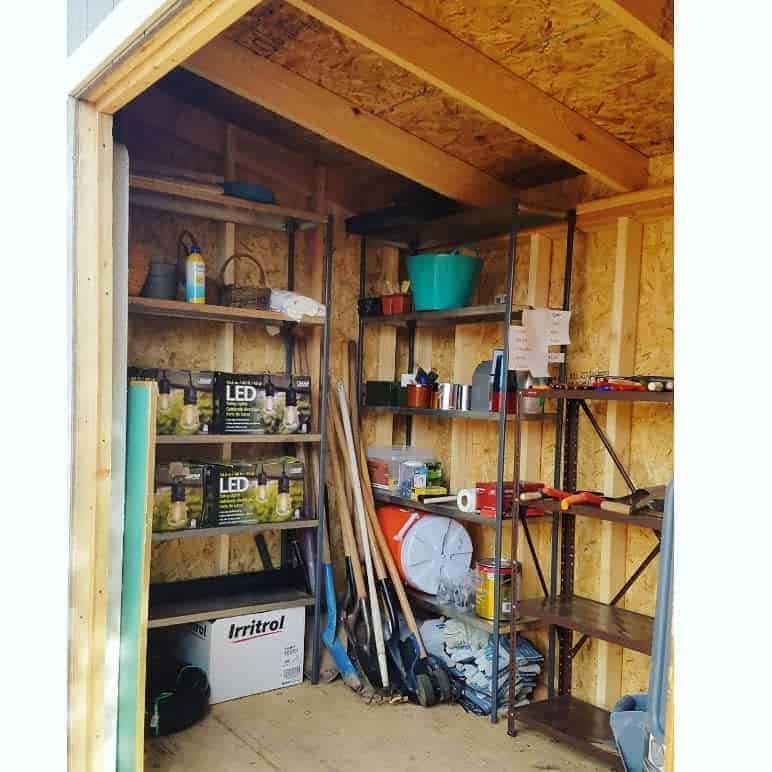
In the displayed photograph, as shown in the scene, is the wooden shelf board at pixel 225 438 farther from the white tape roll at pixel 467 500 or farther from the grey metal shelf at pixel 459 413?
the white tape roll at pixel 467 500

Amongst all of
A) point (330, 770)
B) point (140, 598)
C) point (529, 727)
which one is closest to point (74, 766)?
point (140, 598)

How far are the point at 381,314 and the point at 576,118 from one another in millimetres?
1457

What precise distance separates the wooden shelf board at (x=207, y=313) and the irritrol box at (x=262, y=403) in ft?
0.90

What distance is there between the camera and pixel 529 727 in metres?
3.15

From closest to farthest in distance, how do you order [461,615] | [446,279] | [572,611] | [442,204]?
[572,611] → [461,615] → [446,279] → [442,204]

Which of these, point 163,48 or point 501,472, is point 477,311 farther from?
point 163,48

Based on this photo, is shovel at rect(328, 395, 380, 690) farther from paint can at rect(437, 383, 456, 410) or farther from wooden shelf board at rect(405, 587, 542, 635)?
paint can at rect(437, 383, 456, 410)

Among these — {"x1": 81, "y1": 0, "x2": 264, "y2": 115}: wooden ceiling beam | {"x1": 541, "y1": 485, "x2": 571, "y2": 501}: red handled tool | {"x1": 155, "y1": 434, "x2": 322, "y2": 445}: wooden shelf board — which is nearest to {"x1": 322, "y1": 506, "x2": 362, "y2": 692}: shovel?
{"x1": 155, "y1": 434, "x2": 322, "y2": 445}: wooden shelf board

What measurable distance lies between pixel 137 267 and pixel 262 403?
2.72ft

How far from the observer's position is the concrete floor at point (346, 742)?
110 inches

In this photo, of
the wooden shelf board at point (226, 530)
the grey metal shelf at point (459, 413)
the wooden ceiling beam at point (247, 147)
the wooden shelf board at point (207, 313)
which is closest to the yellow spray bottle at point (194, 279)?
the wooden shelf board at point (207, 313)

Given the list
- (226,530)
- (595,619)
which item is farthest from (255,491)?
(595,619)

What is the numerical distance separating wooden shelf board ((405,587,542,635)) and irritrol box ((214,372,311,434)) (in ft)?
3.36

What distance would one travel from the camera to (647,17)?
2.11m
